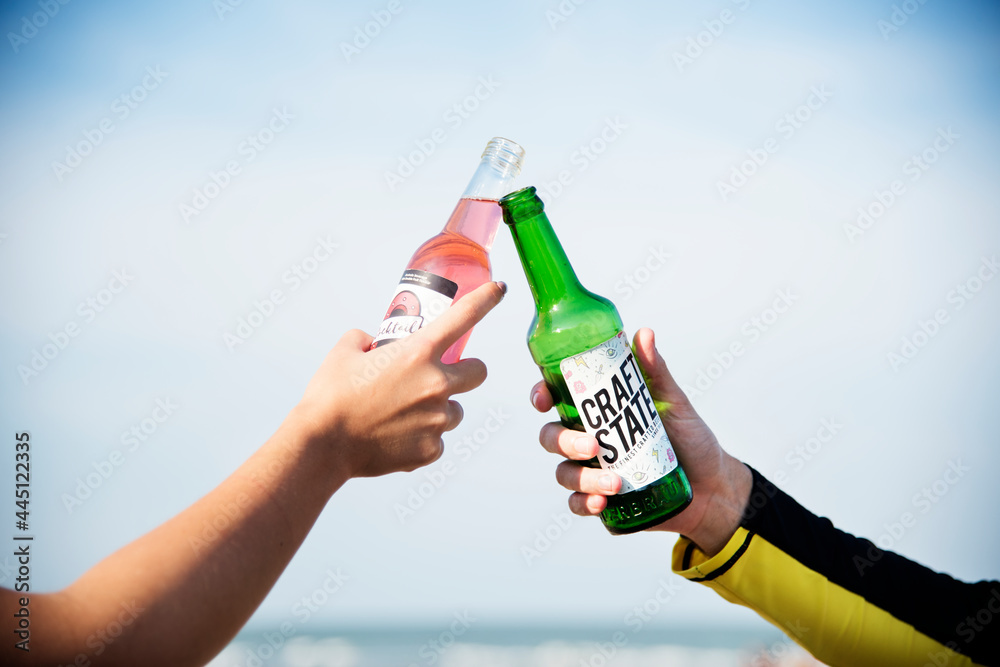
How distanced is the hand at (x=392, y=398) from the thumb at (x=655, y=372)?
0.47 m

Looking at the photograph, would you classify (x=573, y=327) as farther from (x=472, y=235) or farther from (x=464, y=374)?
(x=472, y=235)

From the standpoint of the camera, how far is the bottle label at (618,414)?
4.59 ft

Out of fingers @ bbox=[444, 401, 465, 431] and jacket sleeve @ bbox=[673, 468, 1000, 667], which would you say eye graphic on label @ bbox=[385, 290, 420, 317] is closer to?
fingers @ bbox=[444, 401, 465, 431]

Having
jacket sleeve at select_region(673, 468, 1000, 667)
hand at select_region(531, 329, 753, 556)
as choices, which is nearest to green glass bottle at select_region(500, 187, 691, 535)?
hand at select_region(531, 329, 753, 556)

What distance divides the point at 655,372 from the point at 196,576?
120 cm

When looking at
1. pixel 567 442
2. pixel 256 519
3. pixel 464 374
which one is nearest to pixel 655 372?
pixel 567 442

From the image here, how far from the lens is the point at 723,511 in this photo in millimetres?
1746

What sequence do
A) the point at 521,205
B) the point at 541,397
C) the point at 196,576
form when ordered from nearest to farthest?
the point at 196,576 < the point at 521,205 < the point at 541,397

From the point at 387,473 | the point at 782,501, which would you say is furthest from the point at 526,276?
the point at 782,501

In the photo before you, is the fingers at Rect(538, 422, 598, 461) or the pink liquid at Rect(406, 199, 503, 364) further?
the pink liquid at Rect(406, 199, 503, 364)

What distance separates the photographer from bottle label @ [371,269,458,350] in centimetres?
147

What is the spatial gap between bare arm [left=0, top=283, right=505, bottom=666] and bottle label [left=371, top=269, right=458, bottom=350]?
3.5 inches

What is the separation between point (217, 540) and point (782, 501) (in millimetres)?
1434

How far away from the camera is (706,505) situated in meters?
1.77
